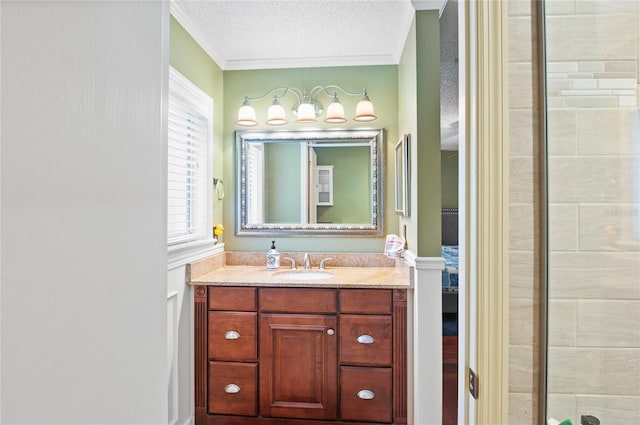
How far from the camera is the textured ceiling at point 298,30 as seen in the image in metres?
2.18

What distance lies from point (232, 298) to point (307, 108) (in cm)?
148

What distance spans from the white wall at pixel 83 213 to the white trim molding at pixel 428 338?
1.73 metres

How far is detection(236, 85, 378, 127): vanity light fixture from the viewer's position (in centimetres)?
280

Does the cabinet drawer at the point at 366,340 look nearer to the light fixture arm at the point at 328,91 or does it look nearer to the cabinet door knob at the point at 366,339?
the cabinet door knob at the point at 366,339

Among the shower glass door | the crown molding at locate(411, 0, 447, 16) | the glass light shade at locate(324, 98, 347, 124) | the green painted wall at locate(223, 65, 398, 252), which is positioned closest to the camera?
the shower glass door

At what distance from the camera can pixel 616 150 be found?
2.59 ft

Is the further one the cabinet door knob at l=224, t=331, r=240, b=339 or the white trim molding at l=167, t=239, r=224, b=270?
the cabinet door knob at l=224, t=331, r=240, b=339

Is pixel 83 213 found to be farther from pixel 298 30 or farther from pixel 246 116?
pixel 246 116

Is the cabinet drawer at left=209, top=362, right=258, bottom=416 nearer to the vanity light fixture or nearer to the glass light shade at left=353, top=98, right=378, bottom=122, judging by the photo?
the vanity light fixture

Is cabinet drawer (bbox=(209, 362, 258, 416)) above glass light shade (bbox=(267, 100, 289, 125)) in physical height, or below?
below

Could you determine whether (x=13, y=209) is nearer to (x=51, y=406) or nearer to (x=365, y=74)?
(x=51, y=406)

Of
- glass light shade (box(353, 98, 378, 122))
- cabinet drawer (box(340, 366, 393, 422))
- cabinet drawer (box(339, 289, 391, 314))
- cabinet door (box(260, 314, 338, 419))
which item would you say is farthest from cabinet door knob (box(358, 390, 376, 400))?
glass light shade (box(353, 98, 378, 122))

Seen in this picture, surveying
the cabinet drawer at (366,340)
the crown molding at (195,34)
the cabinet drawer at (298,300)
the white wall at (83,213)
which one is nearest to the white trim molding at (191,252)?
the cabinet drawer at (298,300)

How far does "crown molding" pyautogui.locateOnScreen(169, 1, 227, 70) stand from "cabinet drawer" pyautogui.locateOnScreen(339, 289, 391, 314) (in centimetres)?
187
